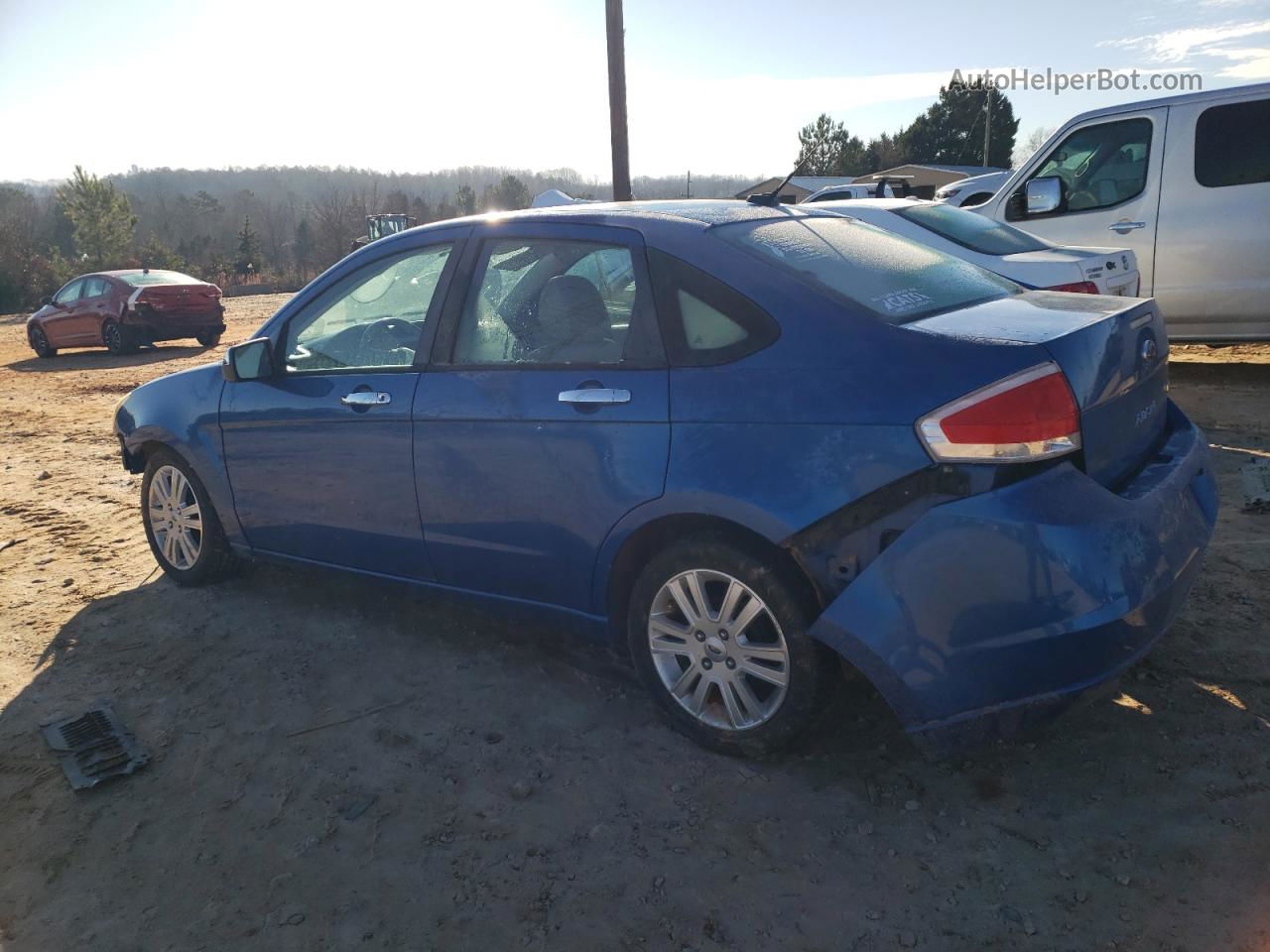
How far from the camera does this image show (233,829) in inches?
117

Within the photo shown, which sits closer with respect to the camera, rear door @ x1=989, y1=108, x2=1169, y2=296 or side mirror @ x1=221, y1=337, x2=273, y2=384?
side mirror @ x1=221, y1=337, x2=273, y2=384

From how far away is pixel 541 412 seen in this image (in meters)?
3.32

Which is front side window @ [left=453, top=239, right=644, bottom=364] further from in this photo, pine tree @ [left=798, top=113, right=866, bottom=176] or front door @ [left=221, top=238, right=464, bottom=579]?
pine tree @ [left=798, top=113, right=866, bottom=176]

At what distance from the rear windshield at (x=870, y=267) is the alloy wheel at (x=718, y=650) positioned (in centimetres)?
95

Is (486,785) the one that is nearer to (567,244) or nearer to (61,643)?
(567,244)

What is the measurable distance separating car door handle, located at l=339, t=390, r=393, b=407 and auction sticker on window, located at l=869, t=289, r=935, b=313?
1.88 m

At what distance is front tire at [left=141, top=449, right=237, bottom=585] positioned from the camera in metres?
4.81

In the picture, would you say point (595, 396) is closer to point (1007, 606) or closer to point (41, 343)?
point (1007, 606)

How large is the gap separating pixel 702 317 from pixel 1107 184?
6709mm

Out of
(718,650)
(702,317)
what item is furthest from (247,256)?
(718,650)

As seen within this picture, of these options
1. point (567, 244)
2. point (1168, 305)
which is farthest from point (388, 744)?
point (1168, 305)

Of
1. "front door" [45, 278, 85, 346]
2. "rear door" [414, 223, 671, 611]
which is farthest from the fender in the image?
"front door" [45, 278, 85, 346]

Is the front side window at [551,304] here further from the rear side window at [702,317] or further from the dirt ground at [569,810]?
the dirt ground at [569,810]

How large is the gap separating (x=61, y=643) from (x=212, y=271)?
48.5 metres
